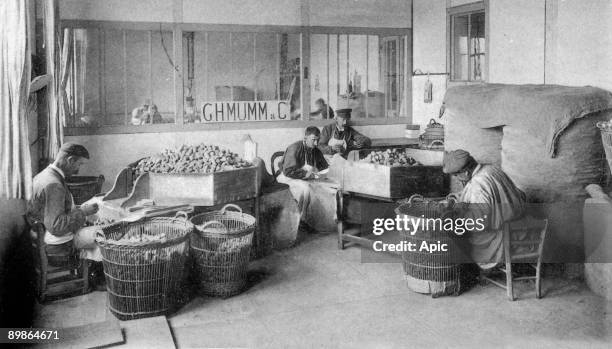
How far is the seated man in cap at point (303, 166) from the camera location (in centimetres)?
665

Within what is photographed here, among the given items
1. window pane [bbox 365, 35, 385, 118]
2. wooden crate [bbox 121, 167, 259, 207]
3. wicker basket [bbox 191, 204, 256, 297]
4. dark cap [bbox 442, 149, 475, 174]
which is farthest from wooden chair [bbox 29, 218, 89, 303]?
window pane [bbox 365, 35, 385, 118]

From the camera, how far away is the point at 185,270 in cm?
471

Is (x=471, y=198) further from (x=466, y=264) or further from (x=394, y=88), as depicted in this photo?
(x=394, y=88)

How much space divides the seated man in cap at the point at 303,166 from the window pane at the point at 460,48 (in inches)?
110

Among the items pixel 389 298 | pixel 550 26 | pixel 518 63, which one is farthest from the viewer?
pixel 518 63

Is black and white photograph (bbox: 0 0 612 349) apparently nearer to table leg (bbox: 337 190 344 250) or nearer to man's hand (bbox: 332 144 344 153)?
table leg (bbox: 337 190 344 250)

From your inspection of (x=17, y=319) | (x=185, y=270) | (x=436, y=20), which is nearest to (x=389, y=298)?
(x=185, y=270)

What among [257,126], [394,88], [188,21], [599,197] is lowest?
[599,197]

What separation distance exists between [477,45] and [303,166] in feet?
10.9

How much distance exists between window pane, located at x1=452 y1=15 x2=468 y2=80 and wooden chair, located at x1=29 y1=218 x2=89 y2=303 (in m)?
6.13

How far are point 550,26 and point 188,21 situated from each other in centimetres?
459

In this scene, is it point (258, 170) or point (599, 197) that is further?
point (258, 170)

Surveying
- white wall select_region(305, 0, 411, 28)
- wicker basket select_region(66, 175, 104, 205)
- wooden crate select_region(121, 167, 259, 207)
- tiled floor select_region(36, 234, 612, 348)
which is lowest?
tiled floor select_region(36, 234, 612, 348)

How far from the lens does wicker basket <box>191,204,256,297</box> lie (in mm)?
4547
